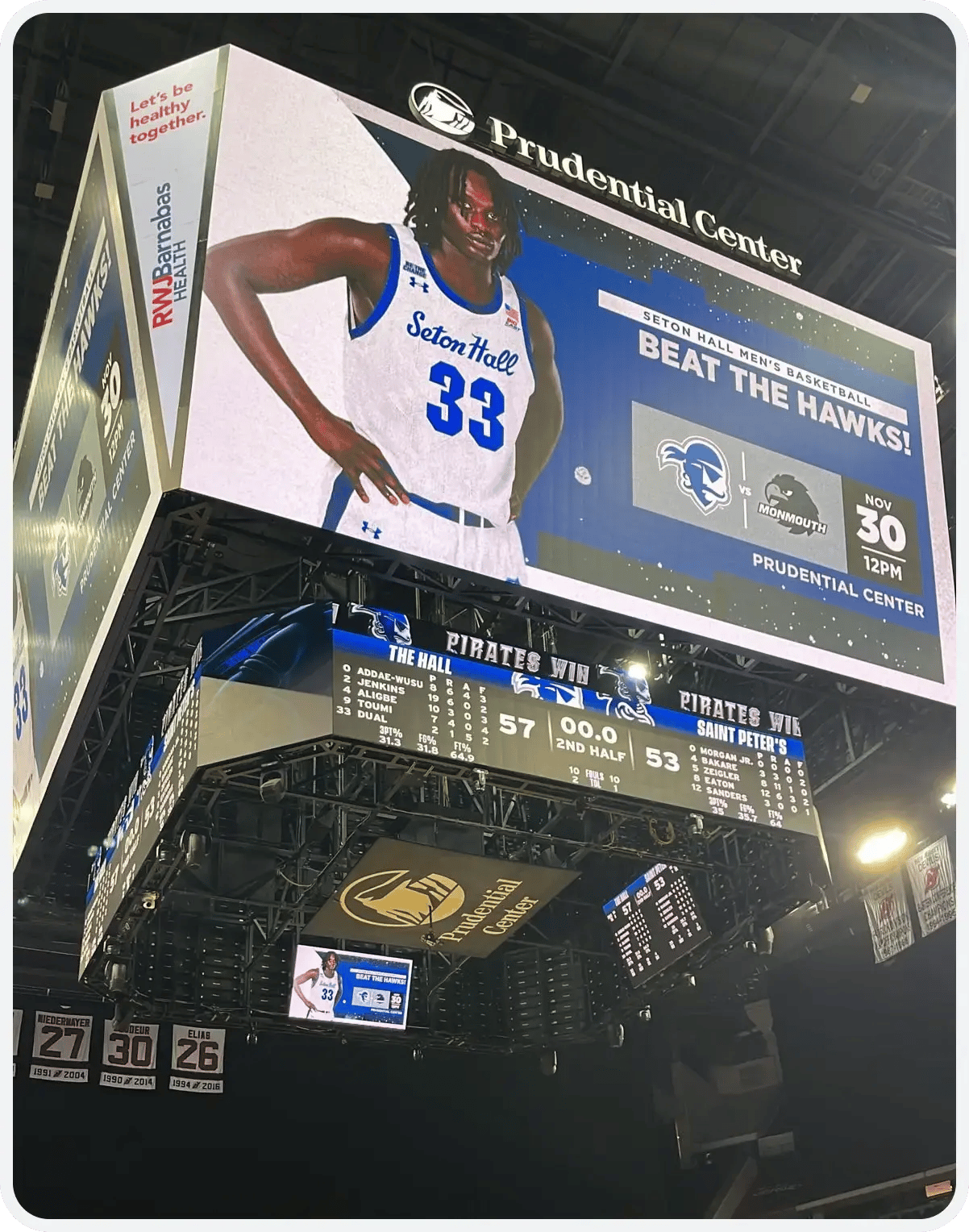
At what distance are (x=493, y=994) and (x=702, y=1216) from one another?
10.8 feet

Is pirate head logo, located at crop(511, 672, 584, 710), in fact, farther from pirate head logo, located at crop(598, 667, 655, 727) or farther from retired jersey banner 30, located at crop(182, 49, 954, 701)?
retired jersey banner 30, located at crop(182, 49, 954, 701)

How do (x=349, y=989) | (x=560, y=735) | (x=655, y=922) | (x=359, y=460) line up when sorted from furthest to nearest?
1. (x=655, y=922)
2. (x=349, y=989)
3. (x=560, y=735)
4. (x=359, y=460)

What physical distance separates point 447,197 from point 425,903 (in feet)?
15.2

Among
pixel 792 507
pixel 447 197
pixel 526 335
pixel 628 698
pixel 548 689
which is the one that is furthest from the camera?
pixel 792 507

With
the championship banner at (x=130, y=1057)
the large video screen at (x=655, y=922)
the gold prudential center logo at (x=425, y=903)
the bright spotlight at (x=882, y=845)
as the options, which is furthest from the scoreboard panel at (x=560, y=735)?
the championship banner at (x=130, y=1057)

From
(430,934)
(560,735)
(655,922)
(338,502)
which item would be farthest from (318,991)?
(338,502)

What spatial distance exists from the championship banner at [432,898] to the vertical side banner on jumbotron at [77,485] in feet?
7.02

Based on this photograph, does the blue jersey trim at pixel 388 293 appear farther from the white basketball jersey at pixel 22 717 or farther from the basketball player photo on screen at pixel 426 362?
the white basketball jersey at pixel 22 717

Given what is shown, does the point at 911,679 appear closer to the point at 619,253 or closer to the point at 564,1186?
the point at 619,253

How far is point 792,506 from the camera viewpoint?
8.47 m

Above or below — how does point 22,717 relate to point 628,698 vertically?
above

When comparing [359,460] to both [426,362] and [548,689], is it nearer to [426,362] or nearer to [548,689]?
[426,362]

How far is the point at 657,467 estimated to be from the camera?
8.04 metres

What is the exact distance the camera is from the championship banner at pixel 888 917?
432 inches
